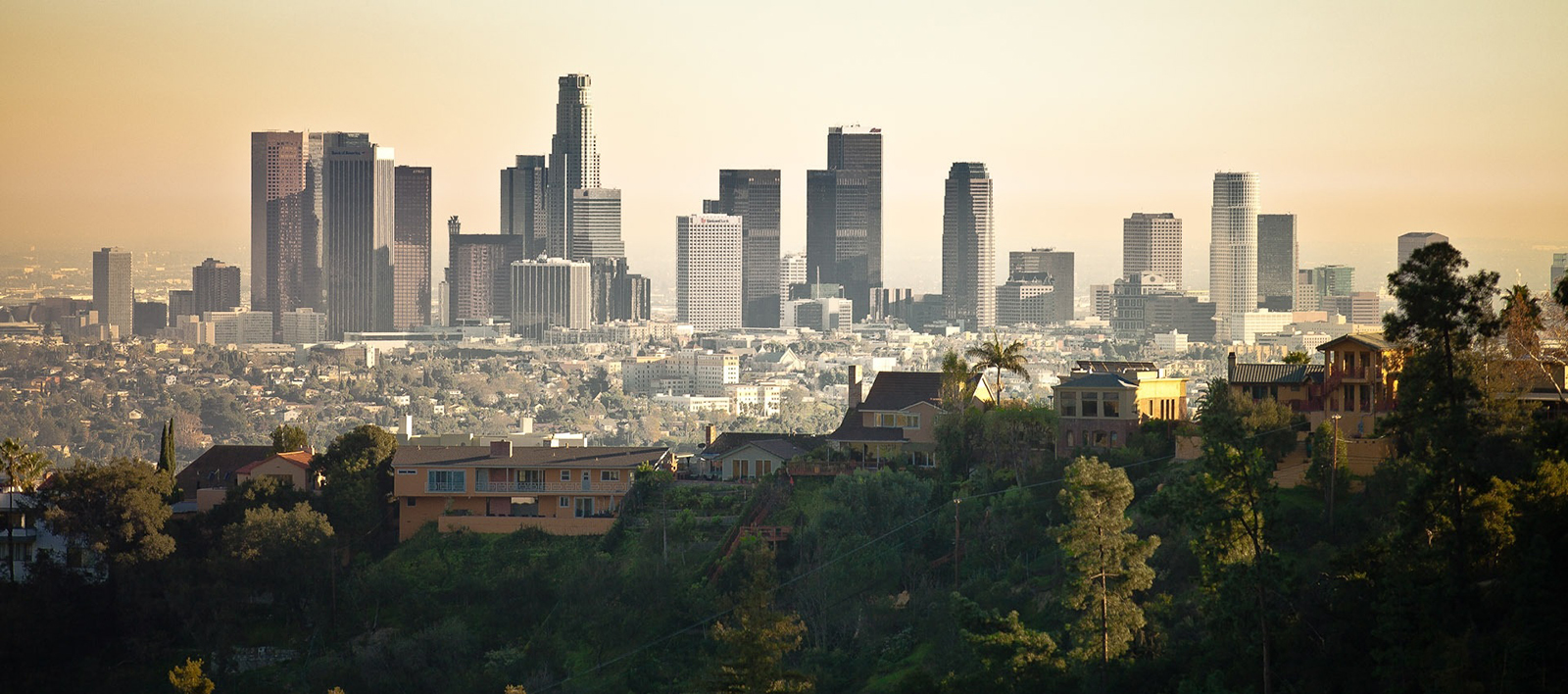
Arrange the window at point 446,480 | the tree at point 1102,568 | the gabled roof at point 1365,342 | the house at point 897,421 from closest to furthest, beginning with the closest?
the tree at point 1102,568
the gabled roof at point 1365,342
the window at point 446,480
the house at point 897,421

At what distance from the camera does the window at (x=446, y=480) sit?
56188 mm

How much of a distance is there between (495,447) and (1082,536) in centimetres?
2577

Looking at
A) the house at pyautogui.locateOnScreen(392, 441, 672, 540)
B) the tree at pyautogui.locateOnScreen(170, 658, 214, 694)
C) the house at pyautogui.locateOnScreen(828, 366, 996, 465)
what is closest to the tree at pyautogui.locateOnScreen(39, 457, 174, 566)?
the house at pyautogui.locateOnScreen(392, 441, 672, 540)

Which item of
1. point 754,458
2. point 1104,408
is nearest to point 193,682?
point 754,458

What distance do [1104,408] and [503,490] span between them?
1755 cm

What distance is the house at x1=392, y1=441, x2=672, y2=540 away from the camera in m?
55.7

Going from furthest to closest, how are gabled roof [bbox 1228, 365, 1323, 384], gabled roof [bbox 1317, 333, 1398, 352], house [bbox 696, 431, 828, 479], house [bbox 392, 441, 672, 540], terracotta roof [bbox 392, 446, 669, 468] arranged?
house [bbox 696, 431, 828, 479] < terracotta roof [bbox 392, 446, 669, 468] < house [bbox 392, 441, 672, 540] < gabled roof [bbox 1228, 365, 1323, 384] < gabled roof [bbox 1317, 333, 1398, 352]

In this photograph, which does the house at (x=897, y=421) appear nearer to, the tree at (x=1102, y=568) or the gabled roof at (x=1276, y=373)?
the gabled roof at (x=1276, y=373)

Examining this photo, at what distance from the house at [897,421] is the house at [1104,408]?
4.71 m

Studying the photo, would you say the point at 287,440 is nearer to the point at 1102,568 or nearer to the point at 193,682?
the point at 193,682

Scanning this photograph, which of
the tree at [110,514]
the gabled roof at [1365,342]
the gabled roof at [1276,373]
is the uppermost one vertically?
the gabled roof at [1365,342]

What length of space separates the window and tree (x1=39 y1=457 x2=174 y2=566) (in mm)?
7310

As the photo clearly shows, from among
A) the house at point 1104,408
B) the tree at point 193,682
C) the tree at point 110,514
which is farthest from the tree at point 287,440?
the house at point 1104,408

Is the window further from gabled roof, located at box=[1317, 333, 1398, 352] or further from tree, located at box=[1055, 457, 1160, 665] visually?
gabled roof, located at box=[1317, 333, 1398, 352]
